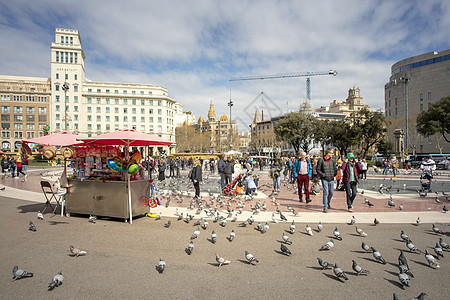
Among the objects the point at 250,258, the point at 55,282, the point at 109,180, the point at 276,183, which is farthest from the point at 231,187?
the point at 55,282

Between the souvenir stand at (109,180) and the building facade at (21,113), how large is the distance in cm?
8068

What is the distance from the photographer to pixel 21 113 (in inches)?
2982

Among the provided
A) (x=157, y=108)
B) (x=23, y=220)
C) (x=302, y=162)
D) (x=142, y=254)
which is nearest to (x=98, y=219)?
(x=23, y=220)

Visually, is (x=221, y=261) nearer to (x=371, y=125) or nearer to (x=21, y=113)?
(x=371, y=125)

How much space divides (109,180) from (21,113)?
86.9m

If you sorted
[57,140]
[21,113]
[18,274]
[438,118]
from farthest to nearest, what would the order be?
[21,113]
[438,118]
[57,140]
[18,274]

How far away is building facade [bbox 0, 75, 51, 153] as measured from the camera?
74.9m

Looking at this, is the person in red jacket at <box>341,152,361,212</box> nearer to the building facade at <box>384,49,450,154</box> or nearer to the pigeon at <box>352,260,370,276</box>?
the pigeon at <box>352,260,370,276</box>

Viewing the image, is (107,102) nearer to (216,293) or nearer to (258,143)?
(258,143)

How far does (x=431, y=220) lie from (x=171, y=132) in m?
84.3

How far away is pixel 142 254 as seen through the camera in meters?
5.25

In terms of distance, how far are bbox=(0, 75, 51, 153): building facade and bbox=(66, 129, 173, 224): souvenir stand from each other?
80679mm

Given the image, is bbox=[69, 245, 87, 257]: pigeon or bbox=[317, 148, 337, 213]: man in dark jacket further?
bbox=[317, 148, 337, 213]: man in dark jacket

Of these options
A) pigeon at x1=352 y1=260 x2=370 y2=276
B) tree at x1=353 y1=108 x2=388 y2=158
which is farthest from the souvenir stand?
tree at x1=353 y1=108 x2=388 y2=158
